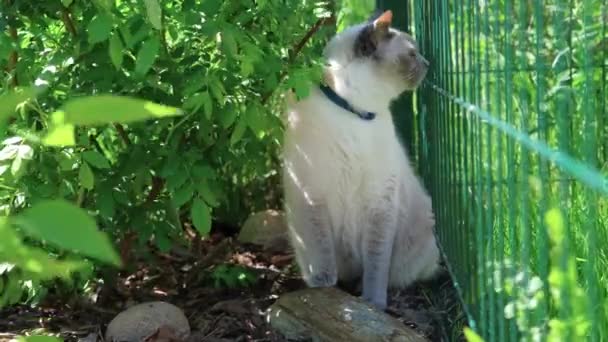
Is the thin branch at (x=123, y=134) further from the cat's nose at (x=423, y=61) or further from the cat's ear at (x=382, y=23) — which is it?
the cat's nose at (x=423, y=61)

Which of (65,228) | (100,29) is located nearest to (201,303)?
(100,29)

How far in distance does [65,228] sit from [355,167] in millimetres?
2664

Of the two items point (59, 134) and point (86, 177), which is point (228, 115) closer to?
point (86, 177)

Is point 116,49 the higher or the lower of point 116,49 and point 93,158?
the higher

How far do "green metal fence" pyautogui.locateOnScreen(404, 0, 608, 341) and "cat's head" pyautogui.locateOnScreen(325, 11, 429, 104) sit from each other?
0.97 ft

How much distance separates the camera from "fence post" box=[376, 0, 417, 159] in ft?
14.6

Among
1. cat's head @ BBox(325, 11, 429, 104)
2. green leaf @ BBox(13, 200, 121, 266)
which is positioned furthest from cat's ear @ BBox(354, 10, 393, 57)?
green leaf @ BBox(13, 200, 121, 266)

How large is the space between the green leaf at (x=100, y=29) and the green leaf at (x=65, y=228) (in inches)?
65.9

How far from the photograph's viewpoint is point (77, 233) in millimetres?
845

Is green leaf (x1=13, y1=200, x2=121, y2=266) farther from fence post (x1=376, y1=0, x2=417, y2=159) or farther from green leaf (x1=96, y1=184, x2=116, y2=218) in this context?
fence post (x1=376, y1=0, x2=417, y2=159)

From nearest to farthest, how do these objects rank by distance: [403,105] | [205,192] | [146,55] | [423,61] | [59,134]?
[59,134] → [146,55] → [205,192] → [423,61] → [403,105]

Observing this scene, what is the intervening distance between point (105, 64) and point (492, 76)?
1257 millimetres

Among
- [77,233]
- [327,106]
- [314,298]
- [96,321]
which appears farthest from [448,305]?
[77,233]

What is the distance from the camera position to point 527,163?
194 cm
